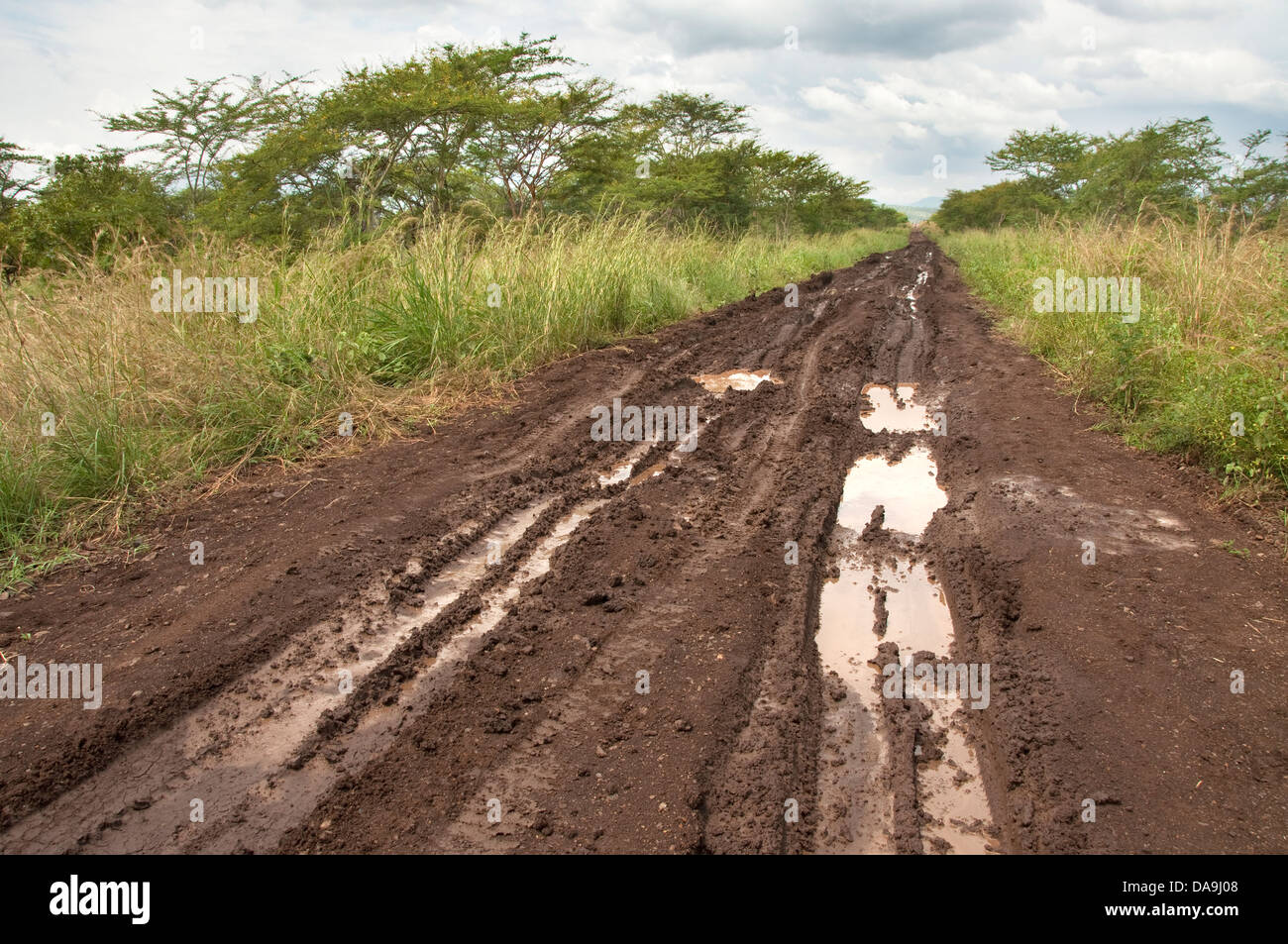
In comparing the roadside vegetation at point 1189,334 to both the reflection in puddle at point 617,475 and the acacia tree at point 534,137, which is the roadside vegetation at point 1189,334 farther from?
the acacia tree at point 534,137

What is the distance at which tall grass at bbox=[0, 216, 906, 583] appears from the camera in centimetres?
431

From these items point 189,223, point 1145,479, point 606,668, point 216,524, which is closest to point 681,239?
point 189,223

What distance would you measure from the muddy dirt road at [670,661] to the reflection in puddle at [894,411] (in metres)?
0.95

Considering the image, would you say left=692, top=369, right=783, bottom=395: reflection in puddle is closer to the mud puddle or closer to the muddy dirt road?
the muddy dirt road

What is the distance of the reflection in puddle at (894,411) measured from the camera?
647cm

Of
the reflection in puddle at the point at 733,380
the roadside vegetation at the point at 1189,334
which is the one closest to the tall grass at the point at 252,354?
the reflection in puddle at the point at 733,380

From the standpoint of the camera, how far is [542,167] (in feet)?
51.5

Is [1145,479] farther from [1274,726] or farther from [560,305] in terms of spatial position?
[560,305]

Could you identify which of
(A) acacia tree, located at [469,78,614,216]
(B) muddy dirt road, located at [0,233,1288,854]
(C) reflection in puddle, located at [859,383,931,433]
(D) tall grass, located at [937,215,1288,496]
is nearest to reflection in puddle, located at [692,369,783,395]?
(C) reflection in puddle, located at [859,383,931,433]

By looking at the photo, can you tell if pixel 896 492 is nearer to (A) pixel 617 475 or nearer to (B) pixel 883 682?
(A) pixel 617 475

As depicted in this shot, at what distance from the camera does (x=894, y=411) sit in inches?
272

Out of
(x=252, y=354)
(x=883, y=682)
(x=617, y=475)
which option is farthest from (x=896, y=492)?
(x=252, y=354)

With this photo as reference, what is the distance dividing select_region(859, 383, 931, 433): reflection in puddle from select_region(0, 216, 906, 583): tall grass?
3186 millimetres

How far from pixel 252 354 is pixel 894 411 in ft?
17.6
